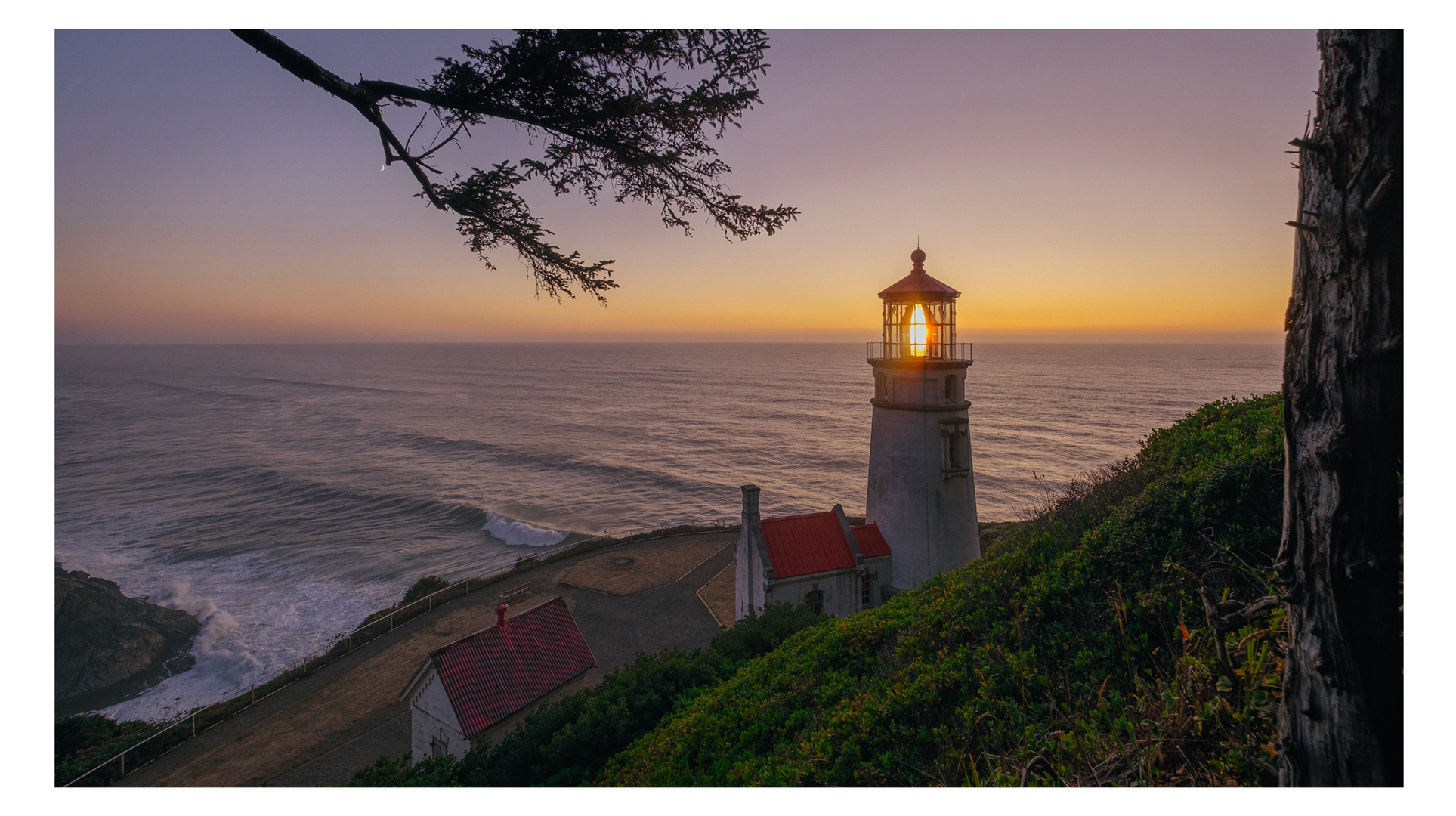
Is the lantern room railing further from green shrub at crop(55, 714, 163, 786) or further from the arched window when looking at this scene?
green shrub at crop(55, 714, 163, 786)

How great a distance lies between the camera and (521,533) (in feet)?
86.4

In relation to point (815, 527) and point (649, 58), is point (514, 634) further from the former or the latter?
point (649, 58)

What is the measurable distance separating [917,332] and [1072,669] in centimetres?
833

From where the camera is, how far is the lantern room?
1071cm

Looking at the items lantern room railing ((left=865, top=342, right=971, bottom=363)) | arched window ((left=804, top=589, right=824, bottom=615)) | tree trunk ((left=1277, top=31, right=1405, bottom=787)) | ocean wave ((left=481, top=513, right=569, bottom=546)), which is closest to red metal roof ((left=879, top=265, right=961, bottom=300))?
lantern room railing ((left=865, top=342, right=971, bottom=363))

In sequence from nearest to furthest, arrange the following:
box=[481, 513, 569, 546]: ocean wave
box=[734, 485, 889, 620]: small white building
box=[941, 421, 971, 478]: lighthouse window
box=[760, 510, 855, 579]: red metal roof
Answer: box=[941, 421, 971, 478]: lighthouse window → box=[734, 485, 889, 620]: small white building → box=[760, 510, 855, 579]: red metal roof → box=[481, 513, 569, 546]: ocean wave

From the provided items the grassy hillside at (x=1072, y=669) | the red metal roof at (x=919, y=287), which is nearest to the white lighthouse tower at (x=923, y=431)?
the red metal roof at (x=919, y=287)

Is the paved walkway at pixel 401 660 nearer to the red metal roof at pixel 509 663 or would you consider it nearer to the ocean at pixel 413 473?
the red metal roof at pixel 509 663

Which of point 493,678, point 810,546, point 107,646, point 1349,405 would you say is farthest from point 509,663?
point 107,646

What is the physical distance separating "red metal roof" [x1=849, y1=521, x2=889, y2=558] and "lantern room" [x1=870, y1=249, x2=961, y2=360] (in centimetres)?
385

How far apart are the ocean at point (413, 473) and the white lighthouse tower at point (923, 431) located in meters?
2.82

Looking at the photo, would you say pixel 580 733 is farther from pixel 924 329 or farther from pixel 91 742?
pixel 91 742

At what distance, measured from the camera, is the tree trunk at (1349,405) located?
1.96 meters
